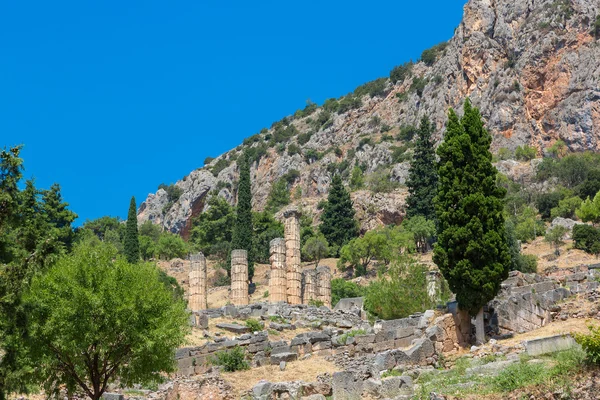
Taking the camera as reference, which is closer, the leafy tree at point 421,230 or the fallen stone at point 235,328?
the fallen stone at point 235,328

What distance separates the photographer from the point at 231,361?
95.6 feet

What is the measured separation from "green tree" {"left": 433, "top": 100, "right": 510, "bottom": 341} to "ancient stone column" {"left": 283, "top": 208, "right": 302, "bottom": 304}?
65.3 ft

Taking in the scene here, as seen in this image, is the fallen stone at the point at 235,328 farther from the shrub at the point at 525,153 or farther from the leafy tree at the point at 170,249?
the shrub at the point at 525,153

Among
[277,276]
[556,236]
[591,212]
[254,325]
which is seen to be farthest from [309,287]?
Answer: [591,212]

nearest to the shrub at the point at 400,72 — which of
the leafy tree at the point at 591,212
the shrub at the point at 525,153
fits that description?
the shrub at the point at 525,153

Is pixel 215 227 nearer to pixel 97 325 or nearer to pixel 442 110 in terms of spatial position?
pixel 442 110

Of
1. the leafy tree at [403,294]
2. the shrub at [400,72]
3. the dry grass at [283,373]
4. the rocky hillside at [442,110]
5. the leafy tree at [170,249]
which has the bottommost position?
the dry grass at [283,373]

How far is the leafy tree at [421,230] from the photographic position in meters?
68.4

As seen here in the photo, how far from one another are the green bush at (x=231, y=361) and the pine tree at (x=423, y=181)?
1819 inches

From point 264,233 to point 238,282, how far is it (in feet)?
109

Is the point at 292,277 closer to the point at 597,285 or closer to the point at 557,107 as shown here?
the point at 597,285

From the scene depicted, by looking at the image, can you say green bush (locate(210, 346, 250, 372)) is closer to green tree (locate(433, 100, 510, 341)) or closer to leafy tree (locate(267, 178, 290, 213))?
green tree (locate(433, 100, 510, 341))

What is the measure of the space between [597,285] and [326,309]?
16677 mm

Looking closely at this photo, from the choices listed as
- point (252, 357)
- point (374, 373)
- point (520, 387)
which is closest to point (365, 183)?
point (252, 357)
